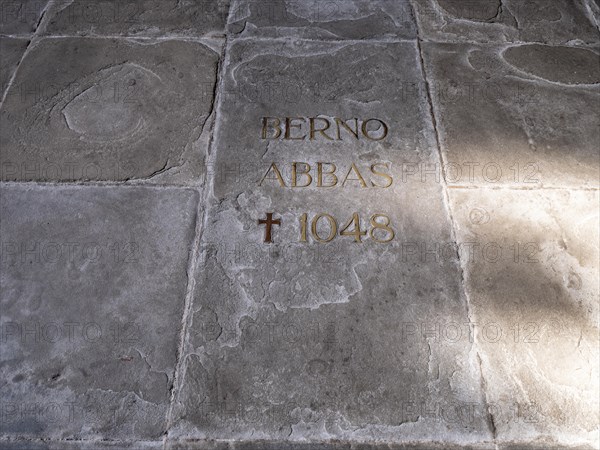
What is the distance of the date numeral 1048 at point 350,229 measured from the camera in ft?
8.58

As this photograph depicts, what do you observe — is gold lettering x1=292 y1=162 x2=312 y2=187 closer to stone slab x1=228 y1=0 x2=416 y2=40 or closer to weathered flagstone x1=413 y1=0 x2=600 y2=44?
stone slab x1=228 y1=0 x2=416 y2=40

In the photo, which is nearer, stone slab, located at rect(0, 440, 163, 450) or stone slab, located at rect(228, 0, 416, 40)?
stone slab, located at rect(0, 440, 163, 450)

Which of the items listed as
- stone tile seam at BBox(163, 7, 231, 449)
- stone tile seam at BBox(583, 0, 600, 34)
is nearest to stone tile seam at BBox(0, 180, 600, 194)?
stone tile seam at BBox(163, 7, 231, 449)

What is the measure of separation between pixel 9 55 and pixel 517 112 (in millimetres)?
3643

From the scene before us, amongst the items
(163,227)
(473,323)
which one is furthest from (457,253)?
(163,227)

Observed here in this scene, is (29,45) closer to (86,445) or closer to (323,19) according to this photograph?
(323,19)

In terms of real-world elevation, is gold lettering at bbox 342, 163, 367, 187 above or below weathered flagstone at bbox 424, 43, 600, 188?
below

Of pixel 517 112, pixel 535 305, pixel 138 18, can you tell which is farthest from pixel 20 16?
pixel 535 305

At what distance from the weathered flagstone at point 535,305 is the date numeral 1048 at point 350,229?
417 millimetres

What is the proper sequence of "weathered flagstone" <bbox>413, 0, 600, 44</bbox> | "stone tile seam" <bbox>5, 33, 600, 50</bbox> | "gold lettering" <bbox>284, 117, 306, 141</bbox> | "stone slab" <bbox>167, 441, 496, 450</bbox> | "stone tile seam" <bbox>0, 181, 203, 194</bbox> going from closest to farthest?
"stone slab" <bbox>167, 441, 496, 450</bbox> → "stone tile seam" <bbox>0, 181, 203, 194</bbox> → "gold lettering" <bbox>284, 117, 306, 141</bbox> → "stone tile seam" <bbox>5, 33, 600, 50</bbox> → "weathered flagstone" <bbox>413, 0, 600, 44</bbox>

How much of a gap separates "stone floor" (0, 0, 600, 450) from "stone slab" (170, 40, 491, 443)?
1cm

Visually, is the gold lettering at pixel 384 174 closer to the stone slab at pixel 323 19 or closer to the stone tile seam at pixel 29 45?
the stone slab at pixel 323 19

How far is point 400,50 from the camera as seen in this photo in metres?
3.57

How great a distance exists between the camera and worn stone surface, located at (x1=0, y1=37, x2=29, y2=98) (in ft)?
11.1
